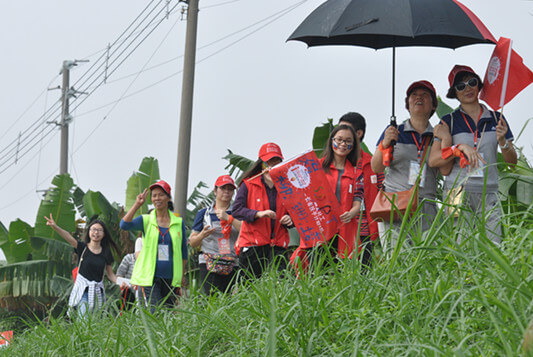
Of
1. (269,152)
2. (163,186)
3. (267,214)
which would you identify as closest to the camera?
(267,214)

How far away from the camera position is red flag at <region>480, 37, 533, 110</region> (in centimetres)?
571

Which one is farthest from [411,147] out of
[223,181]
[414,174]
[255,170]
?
[223,181]

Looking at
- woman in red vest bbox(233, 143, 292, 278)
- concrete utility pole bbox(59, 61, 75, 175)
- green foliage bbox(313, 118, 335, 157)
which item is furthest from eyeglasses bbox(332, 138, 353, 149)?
concrete utility pole bbox(59, 61, 75, 175)

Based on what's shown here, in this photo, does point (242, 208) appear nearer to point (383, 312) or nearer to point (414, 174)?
point (414, 174)

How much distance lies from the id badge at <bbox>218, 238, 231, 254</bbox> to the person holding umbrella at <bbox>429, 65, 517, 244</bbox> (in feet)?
8.36

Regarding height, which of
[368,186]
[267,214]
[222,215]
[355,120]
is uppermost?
[355,120]

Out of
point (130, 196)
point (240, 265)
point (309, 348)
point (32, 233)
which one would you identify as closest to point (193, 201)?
point (130, 196)

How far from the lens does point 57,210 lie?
15.1m

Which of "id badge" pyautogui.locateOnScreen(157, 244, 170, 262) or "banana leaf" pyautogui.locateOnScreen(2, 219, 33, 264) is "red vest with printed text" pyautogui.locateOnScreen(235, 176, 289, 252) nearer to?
"id badge" pyautogui.locateOnScreen(157, 244, 170, 262)

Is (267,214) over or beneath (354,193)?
beneath

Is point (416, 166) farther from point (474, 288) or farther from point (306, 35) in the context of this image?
point (474, 288)

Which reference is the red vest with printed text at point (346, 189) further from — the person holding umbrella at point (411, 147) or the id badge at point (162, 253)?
the id badge at point (162, 253)

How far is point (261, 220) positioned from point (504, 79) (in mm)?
2382

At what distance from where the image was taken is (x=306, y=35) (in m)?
6.71
